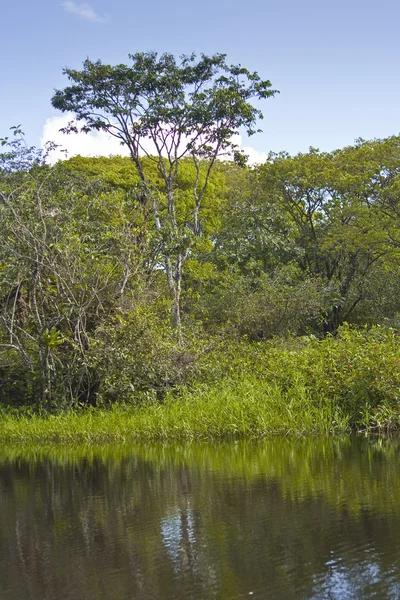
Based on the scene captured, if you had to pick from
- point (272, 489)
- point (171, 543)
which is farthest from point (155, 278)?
point (171, 543)

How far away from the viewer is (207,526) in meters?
6.10

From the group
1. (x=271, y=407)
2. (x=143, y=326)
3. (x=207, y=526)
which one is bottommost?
(x=207, y=526)

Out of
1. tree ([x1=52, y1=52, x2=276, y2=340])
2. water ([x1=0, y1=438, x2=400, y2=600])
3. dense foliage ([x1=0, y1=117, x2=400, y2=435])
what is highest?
tree ([x1=52, y1=52, x2=276, y2=340])

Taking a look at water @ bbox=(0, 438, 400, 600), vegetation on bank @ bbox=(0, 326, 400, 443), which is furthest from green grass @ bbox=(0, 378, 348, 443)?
water @ bbox=(0, 438, 400, 600)

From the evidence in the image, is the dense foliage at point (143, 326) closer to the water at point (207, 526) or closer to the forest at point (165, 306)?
the forest at point (165, 306)

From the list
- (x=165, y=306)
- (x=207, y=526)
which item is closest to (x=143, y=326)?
(x=165, y=306)

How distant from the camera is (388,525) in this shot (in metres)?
5.76

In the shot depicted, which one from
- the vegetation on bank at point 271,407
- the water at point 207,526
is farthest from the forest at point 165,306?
the water at point 207,526

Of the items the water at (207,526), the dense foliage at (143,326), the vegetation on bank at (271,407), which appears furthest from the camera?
the dense foliage at (143,326)

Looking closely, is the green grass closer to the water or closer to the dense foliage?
the dense foliage

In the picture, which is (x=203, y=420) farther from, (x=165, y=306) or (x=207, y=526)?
(x=207, y=526)

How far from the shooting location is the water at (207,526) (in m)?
4.57

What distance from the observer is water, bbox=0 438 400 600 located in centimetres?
457

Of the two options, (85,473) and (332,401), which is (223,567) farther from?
(332,401)
